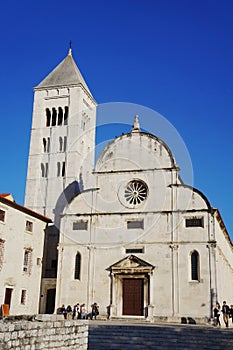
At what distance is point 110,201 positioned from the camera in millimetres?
35000

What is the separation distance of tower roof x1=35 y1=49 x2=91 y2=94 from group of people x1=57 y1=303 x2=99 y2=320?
26.3 m

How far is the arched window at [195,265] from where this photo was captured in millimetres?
31506

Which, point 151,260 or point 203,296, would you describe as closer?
point 203,296

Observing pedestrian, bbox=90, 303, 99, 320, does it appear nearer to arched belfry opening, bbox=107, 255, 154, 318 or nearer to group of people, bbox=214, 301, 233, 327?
arched belfry opening, bbox=107, 255, 154, 318

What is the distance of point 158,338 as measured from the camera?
72.5ft

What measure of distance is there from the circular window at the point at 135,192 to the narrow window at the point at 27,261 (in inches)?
356

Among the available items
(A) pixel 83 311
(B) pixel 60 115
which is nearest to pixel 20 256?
(A) pixel 83 311

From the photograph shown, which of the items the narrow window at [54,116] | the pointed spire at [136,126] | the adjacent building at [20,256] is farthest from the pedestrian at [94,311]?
the narrow window at [54,116]

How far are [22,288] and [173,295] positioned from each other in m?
11.7

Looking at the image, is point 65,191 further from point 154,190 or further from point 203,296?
point 203,296

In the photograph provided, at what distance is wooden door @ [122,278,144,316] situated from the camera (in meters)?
31.9

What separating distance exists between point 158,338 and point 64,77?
118 feet

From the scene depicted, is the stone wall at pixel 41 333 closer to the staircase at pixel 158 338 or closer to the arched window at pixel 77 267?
the staircase at pixel 158 338

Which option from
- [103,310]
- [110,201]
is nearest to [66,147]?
[110,201]
